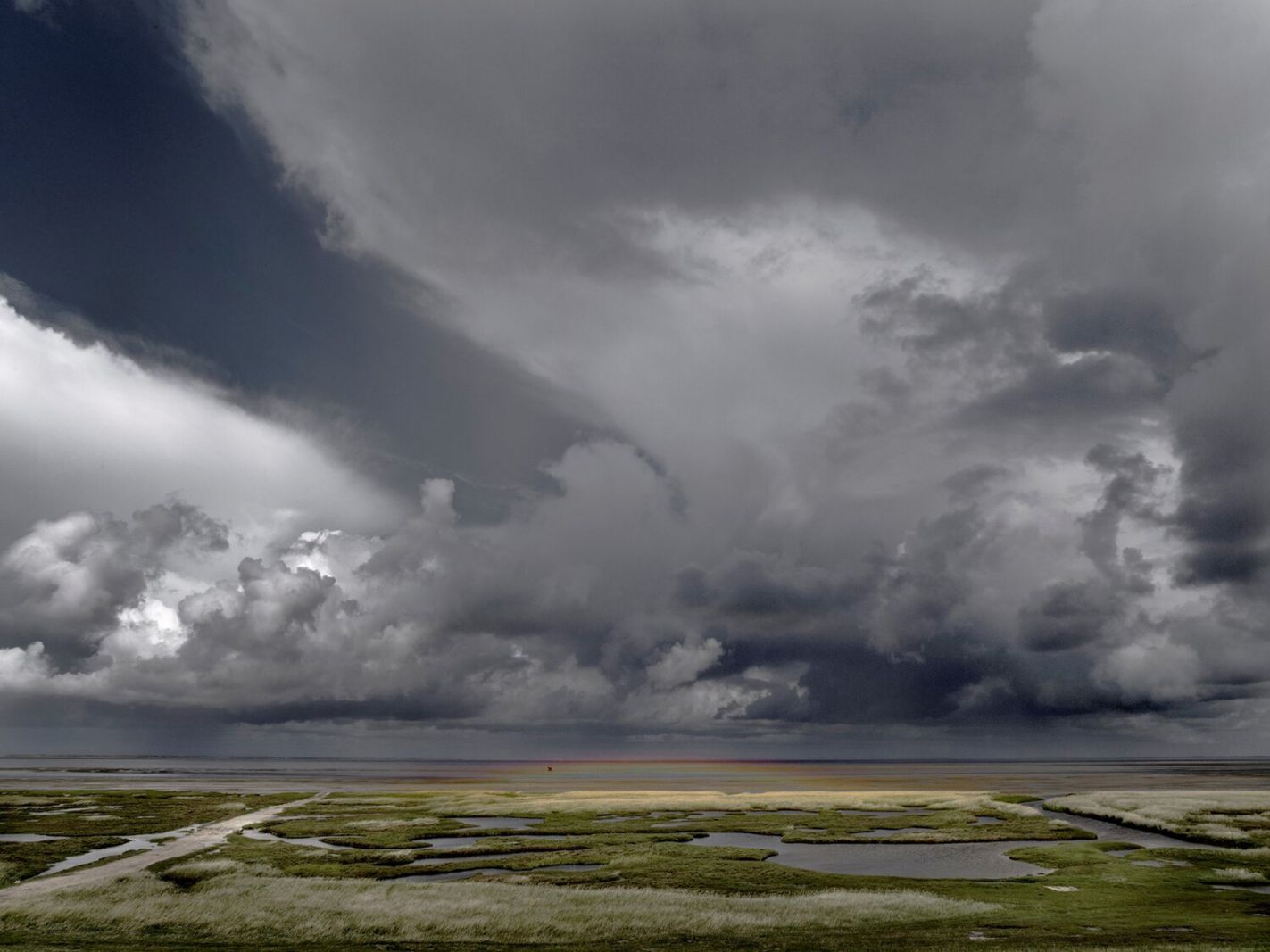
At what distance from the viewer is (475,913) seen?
150ft

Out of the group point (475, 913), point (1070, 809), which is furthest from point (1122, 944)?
point (1070, 809)

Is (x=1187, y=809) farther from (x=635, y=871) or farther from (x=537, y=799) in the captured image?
(x=537, y=799)

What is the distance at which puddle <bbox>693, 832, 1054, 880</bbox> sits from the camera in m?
63.2

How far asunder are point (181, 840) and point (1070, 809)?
114636mm

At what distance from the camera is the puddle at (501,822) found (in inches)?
3799

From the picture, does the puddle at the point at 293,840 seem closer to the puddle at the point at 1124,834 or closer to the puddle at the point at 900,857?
the puddle at the point at 900,857

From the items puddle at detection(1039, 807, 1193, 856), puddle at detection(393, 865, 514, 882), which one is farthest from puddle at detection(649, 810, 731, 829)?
puddle at detection(1039, 807, 1193, 856)

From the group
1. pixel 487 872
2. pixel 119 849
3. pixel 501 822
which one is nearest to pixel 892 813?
pixel 501 822

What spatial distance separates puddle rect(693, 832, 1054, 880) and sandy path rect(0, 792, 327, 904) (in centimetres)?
4880

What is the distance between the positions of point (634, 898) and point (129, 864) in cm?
4434

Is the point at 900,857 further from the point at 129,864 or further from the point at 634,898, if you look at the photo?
the point at 129,864

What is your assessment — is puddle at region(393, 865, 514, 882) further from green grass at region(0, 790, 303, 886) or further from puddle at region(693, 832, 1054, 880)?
green grass at region(0, 790, 303, 886)

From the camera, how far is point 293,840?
83500 millimetres

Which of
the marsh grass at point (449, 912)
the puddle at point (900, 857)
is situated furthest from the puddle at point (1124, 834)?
the marsh grass at point (449, 912)
